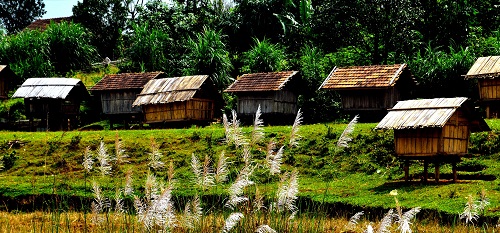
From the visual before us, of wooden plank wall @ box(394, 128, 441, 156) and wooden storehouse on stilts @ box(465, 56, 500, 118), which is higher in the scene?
wooden storehouse on stilts @ box(465, 56, 500, 118)

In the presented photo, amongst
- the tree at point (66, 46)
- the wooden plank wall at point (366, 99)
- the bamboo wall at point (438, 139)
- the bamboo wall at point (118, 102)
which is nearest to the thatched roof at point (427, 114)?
the bamboo wall at point (438, 139)

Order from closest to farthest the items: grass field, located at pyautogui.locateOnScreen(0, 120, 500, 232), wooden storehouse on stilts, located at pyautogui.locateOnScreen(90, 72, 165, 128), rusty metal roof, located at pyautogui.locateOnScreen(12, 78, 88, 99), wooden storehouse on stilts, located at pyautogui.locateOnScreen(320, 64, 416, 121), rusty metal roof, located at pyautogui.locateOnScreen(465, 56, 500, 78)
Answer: grass field, located at pyautogui.locateOnScreen(0, 120, 500, 232) → rusty metal roof, located at pyautogui.locateOnScreen(465, 56, 500, 78) → wooden storehouse on stilts, located at pyautogui.locateOnScreen(320, 64, 416, 121) → rusty metal roof, located at pyautogui.locateOnScreen(12, 78, 88, 99) → wooden storehouse on stilts, located at pyautogui.locateOnScreen(90, 72, 165, 128)

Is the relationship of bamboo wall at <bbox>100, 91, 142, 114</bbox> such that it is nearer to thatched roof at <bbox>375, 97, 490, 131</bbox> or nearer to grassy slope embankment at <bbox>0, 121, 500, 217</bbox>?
grassy slope embankment at <bbox>0, 121, 500, 217</bbox>

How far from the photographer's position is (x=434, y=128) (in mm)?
26984

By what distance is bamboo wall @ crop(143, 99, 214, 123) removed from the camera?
1774 inches

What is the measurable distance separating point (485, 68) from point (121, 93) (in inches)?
826

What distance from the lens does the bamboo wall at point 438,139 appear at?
2694 centimetres

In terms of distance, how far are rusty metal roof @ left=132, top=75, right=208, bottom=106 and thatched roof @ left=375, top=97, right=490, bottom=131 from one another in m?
18.0

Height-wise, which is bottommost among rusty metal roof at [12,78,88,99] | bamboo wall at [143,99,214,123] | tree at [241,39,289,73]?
bamboo wall at [143,99,214,123]

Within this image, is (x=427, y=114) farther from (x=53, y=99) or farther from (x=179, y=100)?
(x=53, y=99)

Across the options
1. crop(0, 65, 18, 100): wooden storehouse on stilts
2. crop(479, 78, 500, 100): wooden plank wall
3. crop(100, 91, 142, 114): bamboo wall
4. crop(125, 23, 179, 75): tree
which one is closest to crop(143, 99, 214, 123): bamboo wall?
crop(100, 91, 142, 114): bamboo wall

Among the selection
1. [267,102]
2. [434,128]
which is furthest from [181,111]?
[434,128]

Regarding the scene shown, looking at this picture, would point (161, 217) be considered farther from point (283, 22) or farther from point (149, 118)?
point (283, 22)

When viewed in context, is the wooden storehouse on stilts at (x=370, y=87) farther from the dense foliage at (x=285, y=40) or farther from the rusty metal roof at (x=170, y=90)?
the rusty metal roof at (x=170, y=90)
